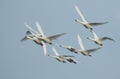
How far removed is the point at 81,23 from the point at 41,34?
678 inches

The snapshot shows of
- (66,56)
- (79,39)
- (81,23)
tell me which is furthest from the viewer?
(79,39)

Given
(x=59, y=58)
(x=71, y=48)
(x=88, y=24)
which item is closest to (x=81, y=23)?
(x=88, y=24)

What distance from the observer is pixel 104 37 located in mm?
150375

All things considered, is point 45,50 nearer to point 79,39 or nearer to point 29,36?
point 29,36

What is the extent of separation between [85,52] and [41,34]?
18206 millimetres

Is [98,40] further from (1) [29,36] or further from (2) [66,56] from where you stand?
(1) [29,36]

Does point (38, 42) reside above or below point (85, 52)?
above

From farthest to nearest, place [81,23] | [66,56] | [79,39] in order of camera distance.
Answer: [79,39] < [66,56] < [81,23]

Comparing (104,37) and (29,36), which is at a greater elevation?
(29,36)

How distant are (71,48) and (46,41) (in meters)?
11.4

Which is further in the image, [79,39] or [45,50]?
[79,39]

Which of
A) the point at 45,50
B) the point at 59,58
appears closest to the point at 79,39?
the point at 59,58

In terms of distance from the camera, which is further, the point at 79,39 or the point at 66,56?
the point at 79,39

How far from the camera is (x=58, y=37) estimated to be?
146 metres
